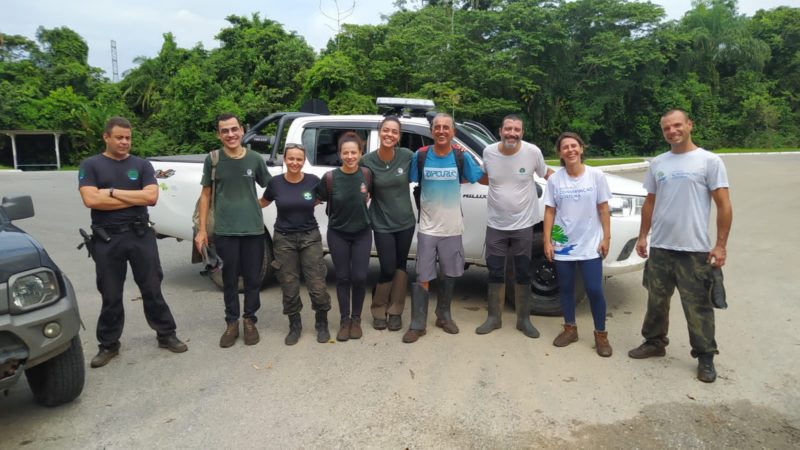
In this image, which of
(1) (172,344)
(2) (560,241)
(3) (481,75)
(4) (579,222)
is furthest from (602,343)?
(3) (481,75)

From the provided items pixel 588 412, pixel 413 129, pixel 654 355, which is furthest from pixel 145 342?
pixel 654 355

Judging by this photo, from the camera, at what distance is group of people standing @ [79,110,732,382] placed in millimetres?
4207

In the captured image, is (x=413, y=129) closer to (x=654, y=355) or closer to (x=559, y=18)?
(x=654, y=355)

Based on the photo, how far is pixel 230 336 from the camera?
478 centimetres

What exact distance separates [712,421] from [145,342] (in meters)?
4.31

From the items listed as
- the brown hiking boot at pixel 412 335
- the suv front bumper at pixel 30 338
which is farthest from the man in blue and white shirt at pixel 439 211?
the suv front bumper at pixel 30 338

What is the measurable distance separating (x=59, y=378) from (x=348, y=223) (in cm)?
227

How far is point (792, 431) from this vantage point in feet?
10.9

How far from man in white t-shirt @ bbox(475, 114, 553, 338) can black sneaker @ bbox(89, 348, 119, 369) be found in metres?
2.98

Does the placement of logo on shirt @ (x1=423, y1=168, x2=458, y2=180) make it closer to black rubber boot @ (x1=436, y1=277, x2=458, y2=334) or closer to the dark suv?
black rubber boot @ (x1=436, y1=277, x2=458, y2=334)

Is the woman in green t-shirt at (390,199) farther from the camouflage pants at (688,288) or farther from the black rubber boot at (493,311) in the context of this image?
the camouflage pants at (688,288)

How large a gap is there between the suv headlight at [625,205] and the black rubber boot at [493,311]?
1256mm

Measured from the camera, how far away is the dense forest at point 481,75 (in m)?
26.1

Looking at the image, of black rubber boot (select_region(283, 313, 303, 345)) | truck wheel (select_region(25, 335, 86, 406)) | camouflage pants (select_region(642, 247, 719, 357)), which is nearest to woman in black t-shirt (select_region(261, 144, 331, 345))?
black rubber boot (select_region(283, 313, 303, 345))
